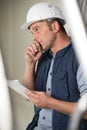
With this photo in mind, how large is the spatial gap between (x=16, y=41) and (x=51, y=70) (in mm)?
780

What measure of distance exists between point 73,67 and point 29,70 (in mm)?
306

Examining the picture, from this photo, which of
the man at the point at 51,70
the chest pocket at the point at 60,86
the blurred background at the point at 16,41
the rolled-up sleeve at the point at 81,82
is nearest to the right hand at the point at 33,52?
the man at the point at 51,70

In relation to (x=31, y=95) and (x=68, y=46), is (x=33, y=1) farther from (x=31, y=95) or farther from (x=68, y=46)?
(x=31, y=95)

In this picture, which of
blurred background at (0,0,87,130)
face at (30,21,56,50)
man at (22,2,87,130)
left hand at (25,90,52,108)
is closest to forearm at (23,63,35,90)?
man at (22,2,87,130)

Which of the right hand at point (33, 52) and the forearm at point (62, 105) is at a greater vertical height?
the right hand at point (33, 52)

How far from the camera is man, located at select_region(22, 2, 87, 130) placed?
1233mm

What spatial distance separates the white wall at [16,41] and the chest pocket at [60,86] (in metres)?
0.78

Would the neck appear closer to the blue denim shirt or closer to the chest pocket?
the blue denim shirt

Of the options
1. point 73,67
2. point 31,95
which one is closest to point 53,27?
point 73,67

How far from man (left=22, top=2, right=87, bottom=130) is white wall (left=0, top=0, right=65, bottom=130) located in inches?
23.8

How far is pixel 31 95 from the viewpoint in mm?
1153

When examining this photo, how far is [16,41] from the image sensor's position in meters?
2.07

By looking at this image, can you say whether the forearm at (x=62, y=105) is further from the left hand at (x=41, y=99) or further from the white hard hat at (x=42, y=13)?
the white hard hat at (x=42, y=13)

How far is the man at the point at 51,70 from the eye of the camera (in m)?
1.23
